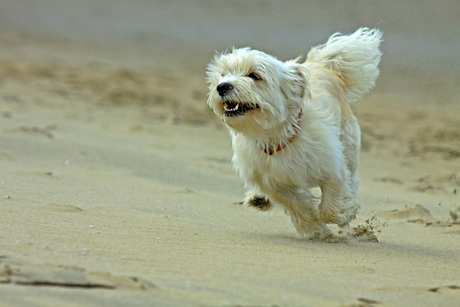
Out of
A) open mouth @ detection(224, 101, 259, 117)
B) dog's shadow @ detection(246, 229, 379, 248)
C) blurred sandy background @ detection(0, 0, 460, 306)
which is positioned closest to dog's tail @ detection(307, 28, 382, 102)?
blurred sandy background @ detection(0, 0, 460, 306)

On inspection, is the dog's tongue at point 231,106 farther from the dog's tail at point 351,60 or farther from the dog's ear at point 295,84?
the dog's tail at point 351,60

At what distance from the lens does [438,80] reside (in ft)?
62.3

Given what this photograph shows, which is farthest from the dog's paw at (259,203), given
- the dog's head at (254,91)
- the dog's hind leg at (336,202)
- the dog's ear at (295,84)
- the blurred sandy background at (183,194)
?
the dog's ear at (295,84)

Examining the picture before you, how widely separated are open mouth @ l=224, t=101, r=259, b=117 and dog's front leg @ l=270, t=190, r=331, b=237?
73 cm

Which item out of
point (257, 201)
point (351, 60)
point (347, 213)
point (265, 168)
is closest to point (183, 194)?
point (257, 201)

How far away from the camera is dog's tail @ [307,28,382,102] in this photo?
7.07 m

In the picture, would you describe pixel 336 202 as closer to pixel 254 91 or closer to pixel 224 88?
pixel 254 91

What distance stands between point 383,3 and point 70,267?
18.8 m

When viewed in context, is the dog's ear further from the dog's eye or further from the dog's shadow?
the dog's shadow

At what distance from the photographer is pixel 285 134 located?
5703mm

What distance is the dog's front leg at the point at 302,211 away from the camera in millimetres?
5922

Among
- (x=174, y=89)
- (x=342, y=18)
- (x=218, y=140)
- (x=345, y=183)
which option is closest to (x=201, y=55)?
(x=342, y=18)

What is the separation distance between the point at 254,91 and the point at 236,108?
170mm

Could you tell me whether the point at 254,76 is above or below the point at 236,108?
above
